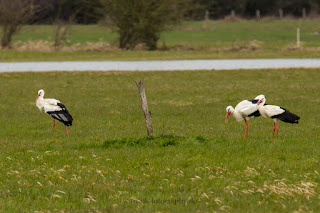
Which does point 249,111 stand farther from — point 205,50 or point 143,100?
point 205,50

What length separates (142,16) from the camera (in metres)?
49.8

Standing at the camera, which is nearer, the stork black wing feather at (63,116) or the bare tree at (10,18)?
the stork black wing feather at (63,116)

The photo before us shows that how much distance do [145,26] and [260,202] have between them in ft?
139

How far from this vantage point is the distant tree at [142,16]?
49.6 metres

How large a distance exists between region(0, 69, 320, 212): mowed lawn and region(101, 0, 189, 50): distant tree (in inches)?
1086

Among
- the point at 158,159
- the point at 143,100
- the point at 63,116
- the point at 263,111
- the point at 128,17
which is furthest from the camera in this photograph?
the point at 128,17

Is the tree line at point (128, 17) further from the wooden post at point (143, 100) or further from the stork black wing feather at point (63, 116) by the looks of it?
the wooden post at point (143, 100)

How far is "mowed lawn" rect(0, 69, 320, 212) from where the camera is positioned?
8438 mm

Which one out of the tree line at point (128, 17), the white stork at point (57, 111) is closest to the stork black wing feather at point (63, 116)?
the white stork at point (57, 111)

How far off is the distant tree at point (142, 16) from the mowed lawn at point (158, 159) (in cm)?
2759

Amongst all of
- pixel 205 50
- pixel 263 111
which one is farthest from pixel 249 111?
pixel 205 50

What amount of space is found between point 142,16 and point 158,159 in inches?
1551

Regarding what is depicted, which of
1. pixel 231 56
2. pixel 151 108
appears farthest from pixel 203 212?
pixel 231 56

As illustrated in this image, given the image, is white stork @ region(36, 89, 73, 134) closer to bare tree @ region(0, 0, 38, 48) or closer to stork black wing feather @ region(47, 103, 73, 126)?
stork black wing feather @ region(47, 103, 73, 126)
